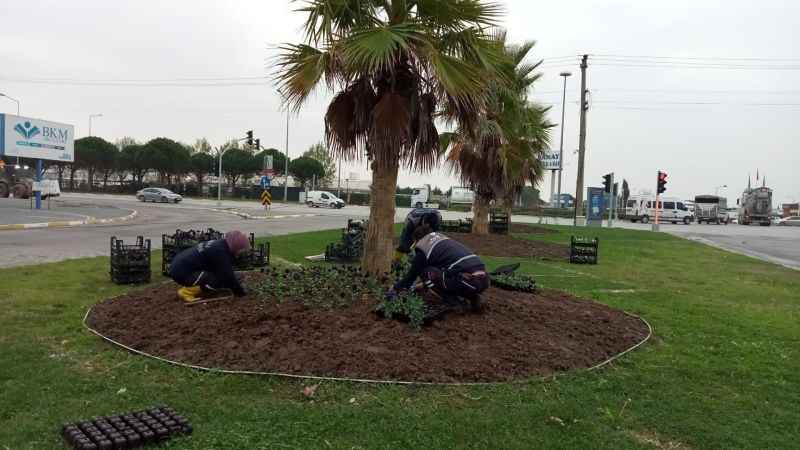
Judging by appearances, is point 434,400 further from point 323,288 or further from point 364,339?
point 323,288

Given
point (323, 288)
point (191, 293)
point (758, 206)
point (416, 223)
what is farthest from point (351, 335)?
point (758, 206)

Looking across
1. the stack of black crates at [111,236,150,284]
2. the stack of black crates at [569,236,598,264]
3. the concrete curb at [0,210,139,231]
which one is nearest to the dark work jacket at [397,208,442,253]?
the stack of black crates at [111,236,150,284]

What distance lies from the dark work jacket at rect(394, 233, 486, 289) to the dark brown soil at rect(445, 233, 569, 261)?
30.3 ft

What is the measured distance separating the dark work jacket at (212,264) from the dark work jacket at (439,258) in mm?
1935

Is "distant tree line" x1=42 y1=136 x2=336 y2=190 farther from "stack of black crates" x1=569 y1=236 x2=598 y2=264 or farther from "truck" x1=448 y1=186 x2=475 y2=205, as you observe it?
"stack of black crates" x1=569 y1=236 x2=598 y2=264

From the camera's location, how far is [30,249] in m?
12.9

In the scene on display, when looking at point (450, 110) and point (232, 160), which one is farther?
point (232, 160)

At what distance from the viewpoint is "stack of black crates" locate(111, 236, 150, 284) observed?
344 inches

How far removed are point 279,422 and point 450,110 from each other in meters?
4.03

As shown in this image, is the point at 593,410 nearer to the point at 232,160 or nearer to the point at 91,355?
the point at 91,355

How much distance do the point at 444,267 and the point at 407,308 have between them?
22.5 inches

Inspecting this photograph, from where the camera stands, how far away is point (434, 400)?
13.9ft

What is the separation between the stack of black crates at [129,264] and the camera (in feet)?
28.6

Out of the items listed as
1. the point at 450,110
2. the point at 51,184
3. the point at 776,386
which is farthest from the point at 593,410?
the point at 51,184
